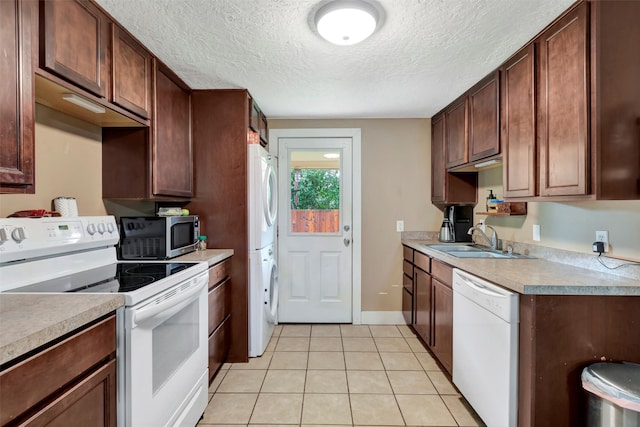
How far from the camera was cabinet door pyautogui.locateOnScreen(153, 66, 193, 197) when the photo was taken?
2078 mm

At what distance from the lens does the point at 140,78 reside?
189 cm

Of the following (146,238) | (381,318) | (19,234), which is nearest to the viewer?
(19,234)

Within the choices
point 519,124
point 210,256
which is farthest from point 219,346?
point 519,124

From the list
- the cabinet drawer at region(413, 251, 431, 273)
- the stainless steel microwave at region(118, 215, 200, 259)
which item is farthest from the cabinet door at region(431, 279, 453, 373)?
the stainless steel microwave at region(118, 215, 200, 259)

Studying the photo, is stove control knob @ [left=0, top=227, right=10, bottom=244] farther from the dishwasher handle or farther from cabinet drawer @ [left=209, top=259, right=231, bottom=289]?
the dishwasher handle

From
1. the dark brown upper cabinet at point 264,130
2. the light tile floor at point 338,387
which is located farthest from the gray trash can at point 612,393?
the dark brown upper cabinet at point 264,130

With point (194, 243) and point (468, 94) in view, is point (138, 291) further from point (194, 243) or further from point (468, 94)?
point (468, 94)

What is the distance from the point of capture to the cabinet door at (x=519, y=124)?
6.04 ft

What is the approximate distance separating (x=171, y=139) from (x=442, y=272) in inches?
85.7

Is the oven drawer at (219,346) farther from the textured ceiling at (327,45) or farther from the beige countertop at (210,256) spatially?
the textured ceiling at (327,45)

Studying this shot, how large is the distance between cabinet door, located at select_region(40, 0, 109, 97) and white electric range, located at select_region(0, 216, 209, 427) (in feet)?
2.20

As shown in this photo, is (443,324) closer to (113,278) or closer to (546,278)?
(546,278)

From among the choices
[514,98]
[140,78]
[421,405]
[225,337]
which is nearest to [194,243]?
[225,337]

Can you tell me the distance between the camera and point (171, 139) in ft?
7.39
